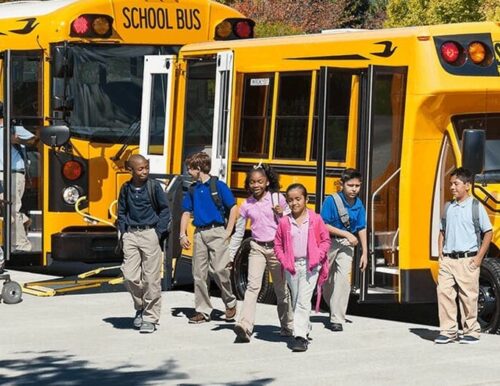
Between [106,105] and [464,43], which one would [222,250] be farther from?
[106,105]

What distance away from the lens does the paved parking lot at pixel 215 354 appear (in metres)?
10.4

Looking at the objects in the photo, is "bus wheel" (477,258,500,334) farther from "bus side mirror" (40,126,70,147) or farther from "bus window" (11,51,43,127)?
"bus window" (11,51,43,127)

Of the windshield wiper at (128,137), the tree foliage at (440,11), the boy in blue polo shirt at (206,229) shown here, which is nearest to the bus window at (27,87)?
the windshield wiper at (128,137)

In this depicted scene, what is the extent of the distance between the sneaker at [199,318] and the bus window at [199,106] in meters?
2.68

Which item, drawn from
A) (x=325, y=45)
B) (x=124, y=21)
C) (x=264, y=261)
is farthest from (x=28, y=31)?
(x=264, y=261)

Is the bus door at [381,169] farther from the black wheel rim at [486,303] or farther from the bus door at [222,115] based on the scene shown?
the bus door at [222,115]

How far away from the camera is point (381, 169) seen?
43.3 ft

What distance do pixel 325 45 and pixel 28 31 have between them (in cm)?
→ 423

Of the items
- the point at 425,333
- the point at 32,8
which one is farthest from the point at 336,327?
the point at 32,8

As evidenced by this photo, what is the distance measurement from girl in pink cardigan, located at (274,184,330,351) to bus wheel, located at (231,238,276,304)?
9.83 feet

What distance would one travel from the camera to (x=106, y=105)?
16.8m

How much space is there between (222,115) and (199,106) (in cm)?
77

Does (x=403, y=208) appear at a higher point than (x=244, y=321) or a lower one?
higher

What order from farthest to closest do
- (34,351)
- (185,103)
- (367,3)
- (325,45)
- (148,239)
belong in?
(367,3) < (185,103) < (325,45) < (148,239) < (34,351)
